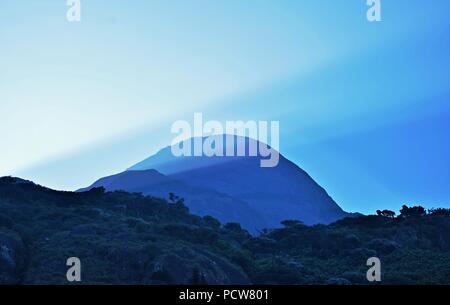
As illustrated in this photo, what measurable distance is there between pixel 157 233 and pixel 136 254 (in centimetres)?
1013

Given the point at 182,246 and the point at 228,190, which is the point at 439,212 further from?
the point at 228,190

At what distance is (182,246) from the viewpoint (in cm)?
4100

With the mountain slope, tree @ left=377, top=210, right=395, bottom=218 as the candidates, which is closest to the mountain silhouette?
the mountain slope

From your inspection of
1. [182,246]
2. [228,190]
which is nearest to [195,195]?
[228,190]

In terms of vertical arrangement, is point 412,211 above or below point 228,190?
below

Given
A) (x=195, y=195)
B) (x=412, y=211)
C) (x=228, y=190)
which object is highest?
(x=228, y=190)

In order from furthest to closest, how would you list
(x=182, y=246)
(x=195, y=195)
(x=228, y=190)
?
(x=228, y=190)
(x=195, y=195)
(x=182, y=246)

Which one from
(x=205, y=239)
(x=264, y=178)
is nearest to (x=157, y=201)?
(x=205, y=239)

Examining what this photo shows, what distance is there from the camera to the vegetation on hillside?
3681cm

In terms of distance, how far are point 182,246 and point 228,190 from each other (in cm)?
14407

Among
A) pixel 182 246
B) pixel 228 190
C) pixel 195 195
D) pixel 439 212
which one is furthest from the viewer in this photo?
pixel 228 190

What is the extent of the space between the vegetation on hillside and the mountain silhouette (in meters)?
84.4

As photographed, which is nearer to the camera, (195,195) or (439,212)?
(439,212)

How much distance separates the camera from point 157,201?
240ft
